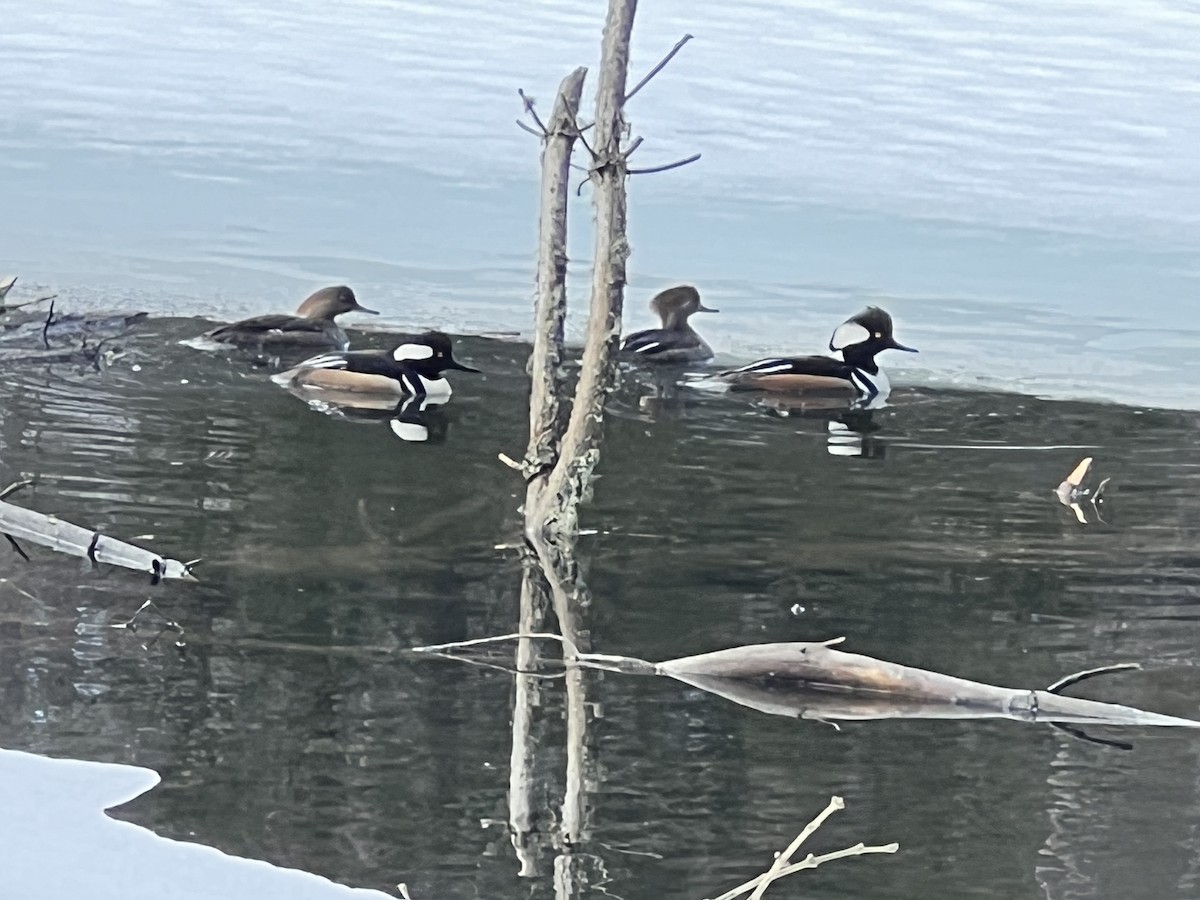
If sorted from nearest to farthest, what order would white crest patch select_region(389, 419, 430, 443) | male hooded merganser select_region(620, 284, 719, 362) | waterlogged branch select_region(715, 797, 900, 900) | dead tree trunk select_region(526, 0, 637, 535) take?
waterlogged branch select_region(715, 797, 900, 900) < dead tree trunk select_region(526, 0, 637, 535) < white crest patch select_region(389, 419, 430, 443) < male hooded merganser select_region(620, 284, 719, 362)

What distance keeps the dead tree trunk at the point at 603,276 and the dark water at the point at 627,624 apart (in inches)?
9.3

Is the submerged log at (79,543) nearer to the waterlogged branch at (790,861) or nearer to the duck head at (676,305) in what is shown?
Answer: the waterlogged branch at (790,861)

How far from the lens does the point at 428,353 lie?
511 cm

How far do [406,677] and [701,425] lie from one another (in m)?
2.23

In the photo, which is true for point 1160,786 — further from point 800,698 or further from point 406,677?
point 406,677

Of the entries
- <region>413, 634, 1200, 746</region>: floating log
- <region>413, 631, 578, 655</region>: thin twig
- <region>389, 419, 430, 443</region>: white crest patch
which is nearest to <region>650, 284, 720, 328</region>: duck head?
<region>389, 419, 430, 443</region>: white crest patch

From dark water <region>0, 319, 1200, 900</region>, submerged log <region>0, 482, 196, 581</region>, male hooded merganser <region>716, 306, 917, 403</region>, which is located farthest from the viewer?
male hooded merganser <region>716, 306, 917, 403</region>

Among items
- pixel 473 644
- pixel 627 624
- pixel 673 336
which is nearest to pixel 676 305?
pixel 673 336

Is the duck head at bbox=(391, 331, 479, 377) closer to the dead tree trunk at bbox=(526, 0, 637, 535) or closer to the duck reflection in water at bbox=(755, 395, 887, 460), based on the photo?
the duck reflection in water at bbox=(755, 395, 887, 460)

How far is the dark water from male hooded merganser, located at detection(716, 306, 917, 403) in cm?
16

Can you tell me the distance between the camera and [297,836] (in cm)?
216

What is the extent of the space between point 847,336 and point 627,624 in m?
2.67

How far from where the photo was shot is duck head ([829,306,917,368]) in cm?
549

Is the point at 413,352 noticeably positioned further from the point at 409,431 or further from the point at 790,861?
the point at 790,861
